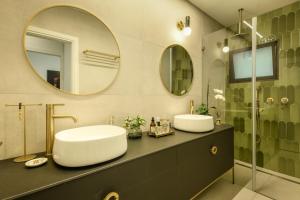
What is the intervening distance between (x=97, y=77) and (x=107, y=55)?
209mm

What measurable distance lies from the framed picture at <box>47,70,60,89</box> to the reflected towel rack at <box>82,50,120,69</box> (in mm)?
218

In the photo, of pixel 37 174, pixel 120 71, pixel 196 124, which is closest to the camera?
pixel 37 174

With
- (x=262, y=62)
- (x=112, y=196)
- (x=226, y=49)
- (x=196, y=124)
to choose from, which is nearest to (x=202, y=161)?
(x=196, y=124)

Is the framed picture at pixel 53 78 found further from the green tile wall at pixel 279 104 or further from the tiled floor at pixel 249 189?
the green tile wall at pixel 279 104

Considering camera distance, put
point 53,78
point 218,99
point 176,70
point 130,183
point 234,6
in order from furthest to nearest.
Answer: point 218,99 < point 234,6 < point 176,70 < point 53,78 < point 130,183

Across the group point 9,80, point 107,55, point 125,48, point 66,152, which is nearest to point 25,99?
point 9,80

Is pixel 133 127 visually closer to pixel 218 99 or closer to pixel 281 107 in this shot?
pixel 218 99

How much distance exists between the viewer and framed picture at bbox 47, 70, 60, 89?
1.03m

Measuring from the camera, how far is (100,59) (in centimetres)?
128

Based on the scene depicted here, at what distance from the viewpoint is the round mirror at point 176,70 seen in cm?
178

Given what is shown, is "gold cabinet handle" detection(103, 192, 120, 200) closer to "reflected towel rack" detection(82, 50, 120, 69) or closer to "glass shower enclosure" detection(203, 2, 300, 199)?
"reflected towel rack" detection(82, 50, 120, 69)

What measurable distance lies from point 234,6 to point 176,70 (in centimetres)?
123

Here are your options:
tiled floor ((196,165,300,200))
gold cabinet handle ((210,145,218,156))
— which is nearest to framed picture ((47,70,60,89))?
gold cabinet handle ((210,145,218,156))

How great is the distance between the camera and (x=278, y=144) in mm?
2059
